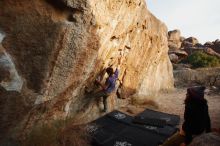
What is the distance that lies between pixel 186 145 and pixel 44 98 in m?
2.93

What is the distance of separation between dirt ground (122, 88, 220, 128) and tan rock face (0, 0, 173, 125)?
6.63 ft

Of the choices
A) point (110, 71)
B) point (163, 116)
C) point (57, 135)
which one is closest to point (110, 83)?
point (110, 71)

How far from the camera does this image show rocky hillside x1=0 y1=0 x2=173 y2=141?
532 cm

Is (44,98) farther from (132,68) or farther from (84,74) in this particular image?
(132,68)

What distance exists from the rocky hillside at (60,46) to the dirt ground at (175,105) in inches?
73.8

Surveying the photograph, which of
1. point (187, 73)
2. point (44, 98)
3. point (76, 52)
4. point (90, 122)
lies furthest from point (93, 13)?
point (187, 73)

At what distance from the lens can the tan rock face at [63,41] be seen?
5324 mm

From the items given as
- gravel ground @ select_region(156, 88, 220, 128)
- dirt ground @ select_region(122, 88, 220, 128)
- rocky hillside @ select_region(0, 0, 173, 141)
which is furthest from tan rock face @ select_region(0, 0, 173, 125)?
gravel ground @ select_region(156, 88, 220, 128)

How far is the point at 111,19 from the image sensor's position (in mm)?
6797

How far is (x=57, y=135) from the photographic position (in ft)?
19.4

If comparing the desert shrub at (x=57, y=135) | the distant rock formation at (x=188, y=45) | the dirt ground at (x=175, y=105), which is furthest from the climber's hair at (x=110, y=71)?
the distant rock formation at (x=188, y=45)

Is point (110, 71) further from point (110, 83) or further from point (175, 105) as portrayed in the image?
point (175, 105)

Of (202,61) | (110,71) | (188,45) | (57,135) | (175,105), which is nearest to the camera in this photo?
(57,135)

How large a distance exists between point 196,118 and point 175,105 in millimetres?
4962
